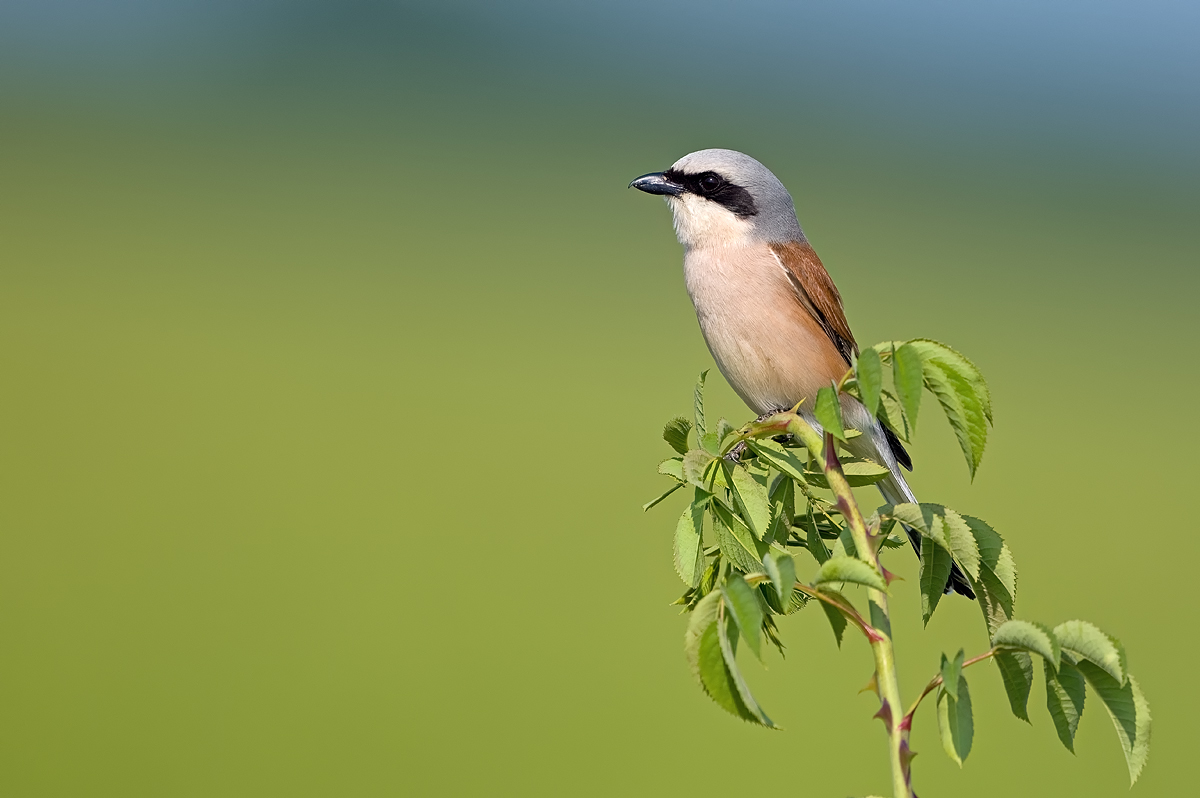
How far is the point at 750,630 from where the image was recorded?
1167 mm

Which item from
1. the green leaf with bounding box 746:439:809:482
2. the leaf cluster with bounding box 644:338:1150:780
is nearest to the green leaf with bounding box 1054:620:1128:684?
the leaf cluster with bounding box 644:338:1150:780

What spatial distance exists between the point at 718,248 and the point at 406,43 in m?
51.0

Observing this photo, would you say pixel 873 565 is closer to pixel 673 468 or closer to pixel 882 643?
pixel 882 643

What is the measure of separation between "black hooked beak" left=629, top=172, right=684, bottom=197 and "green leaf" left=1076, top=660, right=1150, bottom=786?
282 cm

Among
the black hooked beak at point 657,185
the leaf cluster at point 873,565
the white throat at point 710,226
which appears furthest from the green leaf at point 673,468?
the black hooked beak at point 657,185

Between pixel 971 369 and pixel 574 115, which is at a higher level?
pixel 574 115

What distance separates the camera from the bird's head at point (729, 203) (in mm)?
3752

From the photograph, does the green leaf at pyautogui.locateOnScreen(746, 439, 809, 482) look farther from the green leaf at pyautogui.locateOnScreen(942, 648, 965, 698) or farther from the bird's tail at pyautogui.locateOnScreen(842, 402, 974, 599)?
the bird's tail at pyautogui.locateOnScreen(842, 402, 974, 599)

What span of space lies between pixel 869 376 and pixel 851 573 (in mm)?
250

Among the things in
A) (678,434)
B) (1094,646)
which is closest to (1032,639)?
(1094,646)

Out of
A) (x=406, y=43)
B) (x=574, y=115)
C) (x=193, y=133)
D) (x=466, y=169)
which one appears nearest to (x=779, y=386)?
(x=466, y=169)

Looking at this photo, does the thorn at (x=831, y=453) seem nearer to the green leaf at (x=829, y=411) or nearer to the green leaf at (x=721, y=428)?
the green leaf at (x=829, y=411)

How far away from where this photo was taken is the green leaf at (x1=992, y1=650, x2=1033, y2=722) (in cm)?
125

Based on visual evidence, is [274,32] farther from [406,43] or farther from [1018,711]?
[1018,711]
